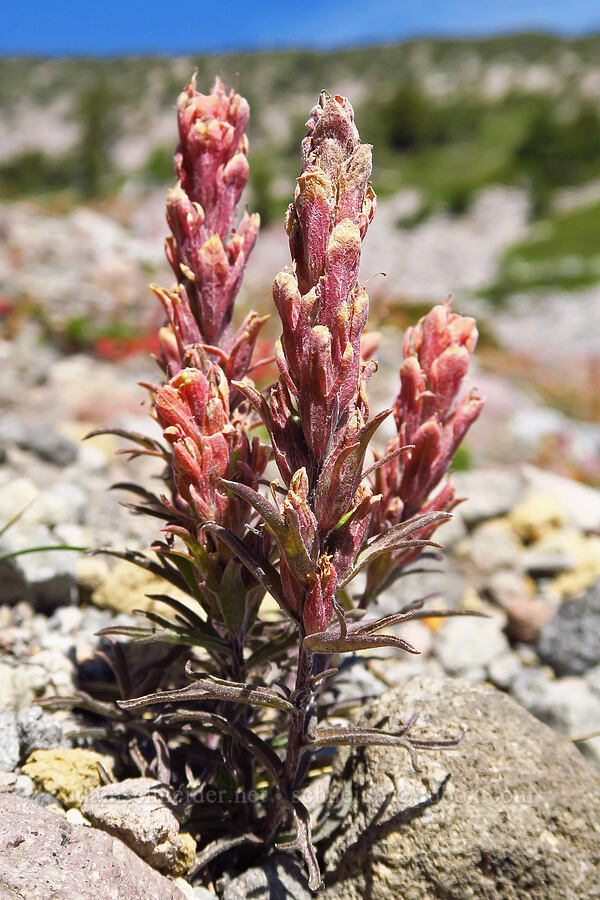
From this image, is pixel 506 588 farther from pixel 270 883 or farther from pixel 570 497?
pixel 270 883

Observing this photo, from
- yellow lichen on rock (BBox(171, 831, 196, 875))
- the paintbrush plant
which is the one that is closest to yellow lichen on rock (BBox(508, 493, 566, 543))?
the paintbrush plant

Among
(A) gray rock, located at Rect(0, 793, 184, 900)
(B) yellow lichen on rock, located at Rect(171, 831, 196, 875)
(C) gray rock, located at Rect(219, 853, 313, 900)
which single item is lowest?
(C) gray rock, located at Rect(219, 853, 313, 900)

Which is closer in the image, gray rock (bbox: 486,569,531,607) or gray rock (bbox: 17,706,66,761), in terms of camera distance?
gray rock (bbox: 17,706,66,761)

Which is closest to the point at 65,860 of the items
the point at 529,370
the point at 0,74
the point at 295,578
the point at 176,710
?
the point at 176,710

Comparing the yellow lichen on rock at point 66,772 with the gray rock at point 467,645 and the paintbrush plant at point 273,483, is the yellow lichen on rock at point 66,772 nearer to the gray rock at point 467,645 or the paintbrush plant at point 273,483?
the paintbrush plant at point 273,483

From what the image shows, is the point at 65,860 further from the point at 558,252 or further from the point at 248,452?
the point at 558,252

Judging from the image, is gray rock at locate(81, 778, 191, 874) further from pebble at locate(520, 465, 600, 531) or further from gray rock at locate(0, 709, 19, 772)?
pebble at locate(520, 465, 600, 531)
